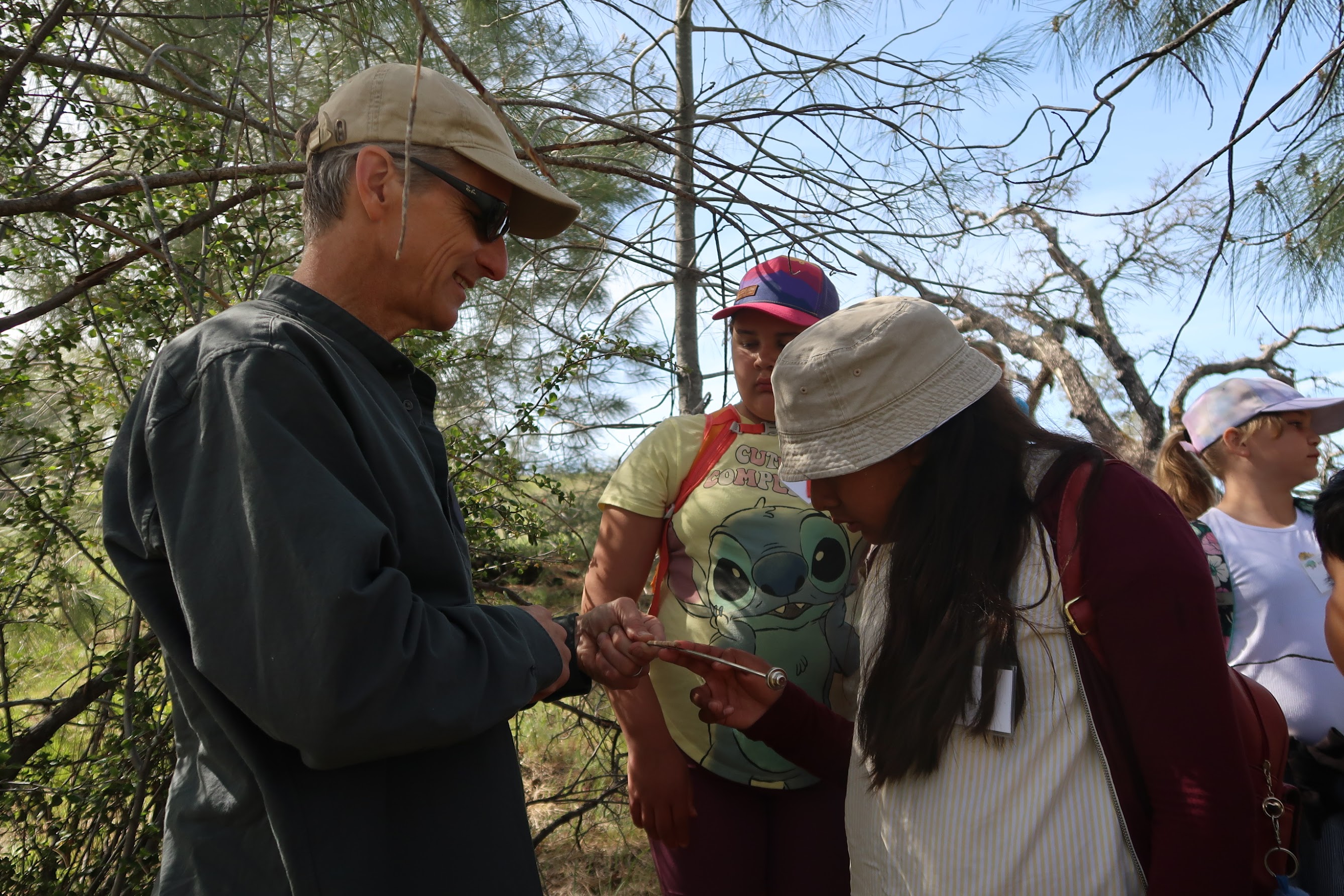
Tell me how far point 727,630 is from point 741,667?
29 centimetres

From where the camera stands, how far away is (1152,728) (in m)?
1.09

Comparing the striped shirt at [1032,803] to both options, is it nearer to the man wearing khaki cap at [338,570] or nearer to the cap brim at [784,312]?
the man wearing khaki cap at [338,570]

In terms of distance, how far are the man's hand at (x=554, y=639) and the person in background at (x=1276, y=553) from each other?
1.56 meters

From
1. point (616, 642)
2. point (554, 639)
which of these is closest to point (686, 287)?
point (616, 642)

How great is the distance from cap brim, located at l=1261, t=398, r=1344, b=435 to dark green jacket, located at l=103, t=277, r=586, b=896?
237 cm

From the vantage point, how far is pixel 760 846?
70.6 inches

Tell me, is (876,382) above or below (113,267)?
below

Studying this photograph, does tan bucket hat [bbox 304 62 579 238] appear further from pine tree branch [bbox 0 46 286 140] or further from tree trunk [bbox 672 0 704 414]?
tree trunk [bbox 672 0 704 414]

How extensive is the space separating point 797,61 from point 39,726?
3.26 meters

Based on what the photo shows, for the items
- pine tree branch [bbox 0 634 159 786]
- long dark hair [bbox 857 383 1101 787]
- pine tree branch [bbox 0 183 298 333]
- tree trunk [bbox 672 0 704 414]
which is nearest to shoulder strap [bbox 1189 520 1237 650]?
long dark hair [bbox 857 383 1101 787]

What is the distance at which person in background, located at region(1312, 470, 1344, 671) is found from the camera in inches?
60.1

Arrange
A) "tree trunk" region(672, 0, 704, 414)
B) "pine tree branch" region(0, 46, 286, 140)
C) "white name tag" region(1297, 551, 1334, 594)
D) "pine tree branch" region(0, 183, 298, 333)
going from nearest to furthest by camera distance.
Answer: "pine tree branch" region(0, 46, 286, 140)
"pine tree branch" region(0, 183, 298, 333)
"white name tag" region(1297, 551, 1334, 594)
"tree trunk" region(672, 0, 704, 414)

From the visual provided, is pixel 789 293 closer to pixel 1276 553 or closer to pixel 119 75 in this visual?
pixel 1276 553

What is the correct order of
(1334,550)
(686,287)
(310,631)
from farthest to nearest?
(686,287)
(1334,550)
(310,631)
